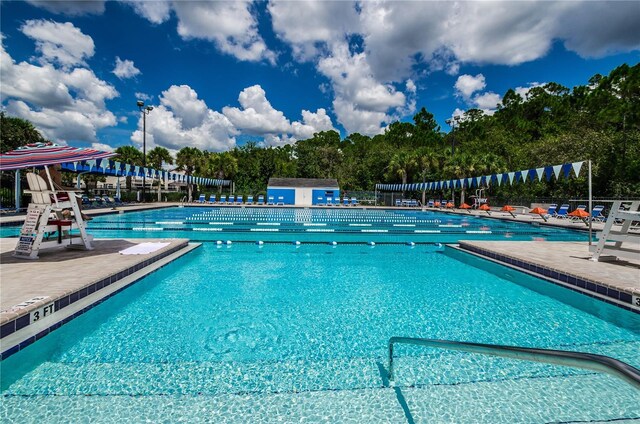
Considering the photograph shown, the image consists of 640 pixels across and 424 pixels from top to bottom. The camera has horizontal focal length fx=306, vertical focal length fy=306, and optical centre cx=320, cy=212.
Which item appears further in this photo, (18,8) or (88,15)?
(88,15)

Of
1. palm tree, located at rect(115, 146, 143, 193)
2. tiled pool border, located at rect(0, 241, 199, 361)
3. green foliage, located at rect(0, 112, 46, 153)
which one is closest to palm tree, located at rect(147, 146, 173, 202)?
palm tree, located at rect(115, 146, 143, 193)

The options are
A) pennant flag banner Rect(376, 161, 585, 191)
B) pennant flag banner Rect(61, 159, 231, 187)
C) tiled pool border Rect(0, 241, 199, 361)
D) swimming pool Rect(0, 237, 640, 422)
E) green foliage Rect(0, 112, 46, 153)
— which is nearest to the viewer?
swimming pool Rect(0, 237, 640, 422)

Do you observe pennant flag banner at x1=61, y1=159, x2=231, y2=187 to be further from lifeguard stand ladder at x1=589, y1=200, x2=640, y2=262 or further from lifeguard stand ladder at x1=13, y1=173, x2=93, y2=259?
lifeguard stand ladder at x1=589, y1=200, x2=640, y2=262

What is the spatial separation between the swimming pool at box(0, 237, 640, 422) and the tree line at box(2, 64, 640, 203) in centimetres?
522

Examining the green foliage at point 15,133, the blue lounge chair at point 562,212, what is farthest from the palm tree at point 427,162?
the green foliage at point 15,133

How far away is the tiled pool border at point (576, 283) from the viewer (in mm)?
3959

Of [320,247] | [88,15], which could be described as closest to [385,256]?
[320,247]

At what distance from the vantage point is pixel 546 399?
2.31 meters

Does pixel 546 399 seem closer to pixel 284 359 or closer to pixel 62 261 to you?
pixel 284 359

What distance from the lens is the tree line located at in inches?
801

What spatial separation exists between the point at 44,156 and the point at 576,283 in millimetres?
8587

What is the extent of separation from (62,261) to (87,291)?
1660 millimetres

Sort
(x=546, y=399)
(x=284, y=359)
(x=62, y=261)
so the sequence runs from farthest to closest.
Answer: (x=62, y=261) → (x=284, y=359) → (x=546, y=399)

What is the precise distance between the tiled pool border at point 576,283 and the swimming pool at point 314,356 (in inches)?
5.4
